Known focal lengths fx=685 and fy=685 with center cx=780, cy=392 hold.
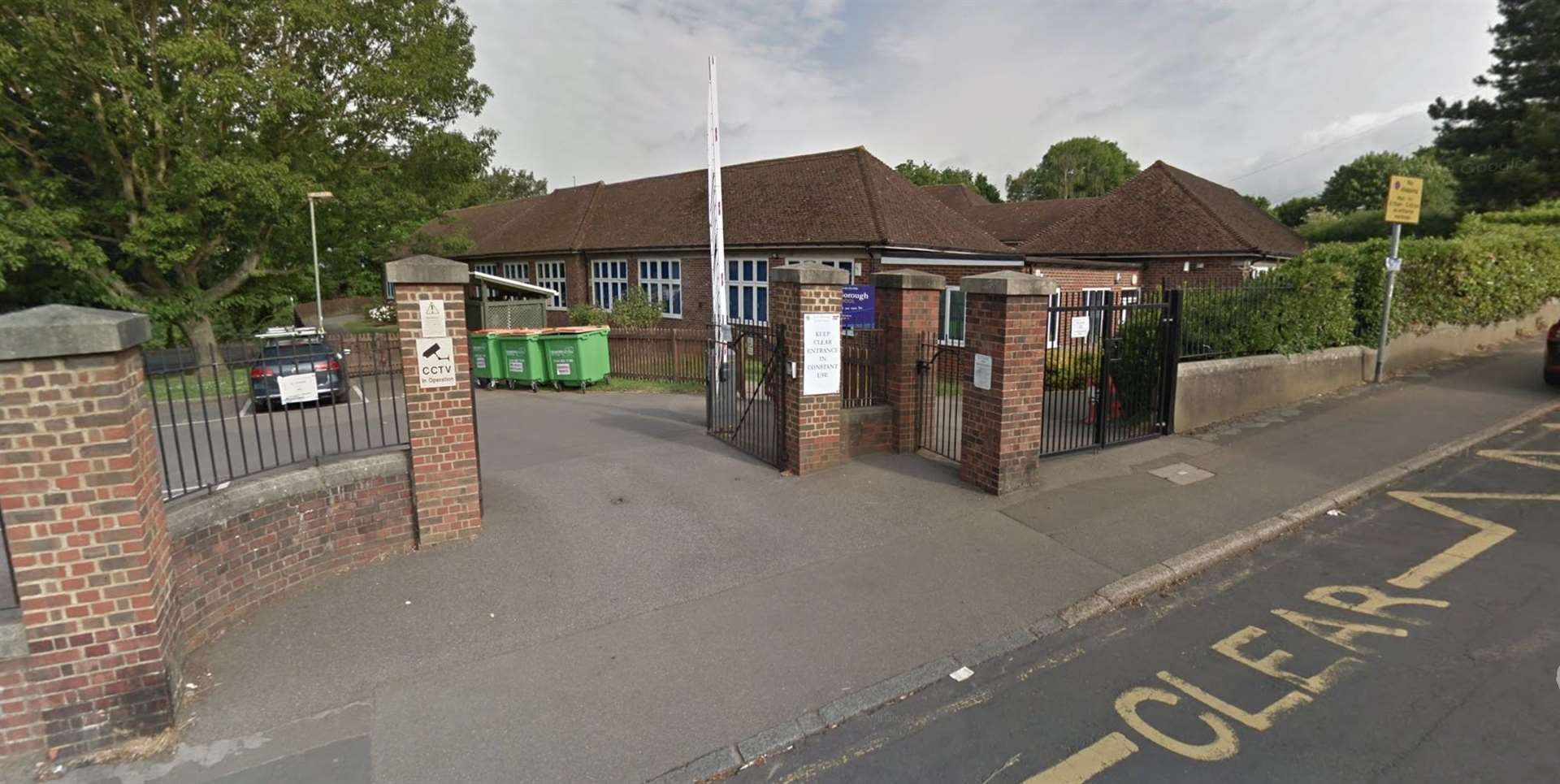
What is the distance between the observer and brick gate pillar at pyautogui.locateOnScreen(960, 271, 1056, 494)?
6.06 meters

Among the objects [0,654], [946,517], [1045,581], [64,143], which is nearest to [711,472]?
[946,517]

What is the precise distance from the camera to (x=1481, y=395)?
31.8ft

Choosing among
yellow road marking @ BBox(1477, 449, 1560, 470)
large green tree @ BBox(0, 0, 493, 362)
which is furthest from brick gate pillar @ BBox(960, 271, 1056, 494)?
large green tree @ BBox(0, 0, 493, 362)

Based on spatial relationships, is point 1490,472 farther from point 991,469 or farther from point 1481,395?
point 991,469

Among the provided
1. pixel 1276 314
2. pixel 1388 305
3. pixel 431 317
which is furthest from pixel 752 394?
pixel 1388 305

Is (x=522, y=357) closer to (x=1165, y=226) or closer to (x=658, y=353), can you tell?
(x=658, y=353)

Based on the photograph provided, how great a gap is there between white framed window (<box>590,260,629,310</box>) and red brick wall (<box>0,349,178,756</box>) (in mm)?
21537

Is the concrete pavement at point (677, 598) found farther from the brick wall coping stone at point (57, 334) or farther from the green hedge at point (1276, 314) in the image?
the brick wall coping stone at point (57, 334)

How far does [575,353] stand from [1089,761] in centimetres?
1342

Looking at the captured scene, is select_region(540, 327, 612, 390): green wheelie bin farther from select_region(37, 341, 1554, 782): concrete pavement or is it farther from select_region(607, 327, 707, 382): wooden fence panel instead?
select_region(37, 341, 1554, 782): concrete pavement

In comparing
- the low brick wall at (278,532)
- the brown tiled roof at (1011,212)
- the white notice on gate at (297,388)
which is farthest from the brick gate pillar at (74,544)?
the brown tiled roof at (1011,212)

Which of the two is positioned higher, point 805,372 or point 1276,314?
point 1276,314

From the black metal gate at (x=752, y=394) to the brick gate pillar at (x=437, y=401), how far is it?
→ 308 cm

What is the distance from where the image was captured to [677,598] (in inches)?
180
